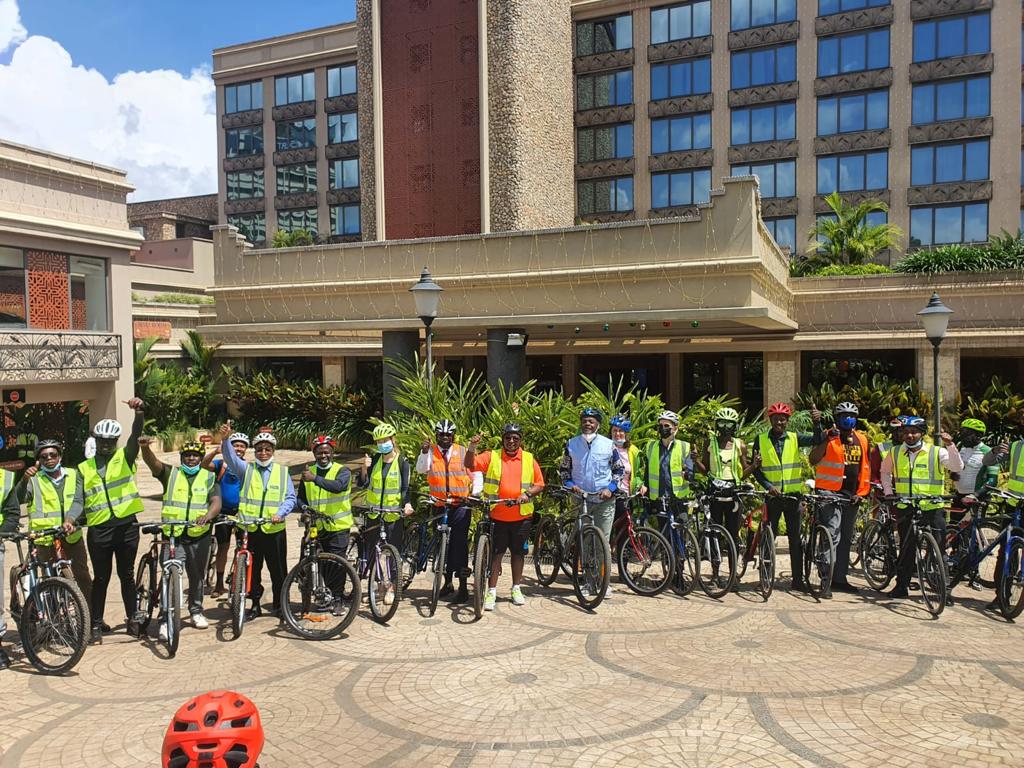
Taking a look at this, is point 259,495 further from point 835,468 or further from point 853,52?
point 853,52

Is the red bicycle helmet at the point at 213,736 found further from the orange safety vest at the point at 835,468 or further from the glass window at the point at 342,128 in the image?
the glass window at the point at 342,128

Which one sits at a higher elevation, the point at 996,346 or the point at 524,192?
the point at 524,192

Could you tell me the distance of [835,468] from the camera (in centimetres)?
920

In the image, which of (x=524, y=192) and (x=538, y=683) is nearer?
(x=538, y=683)

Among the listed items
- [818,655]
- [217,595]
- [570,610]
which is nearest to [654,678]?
[818,655]

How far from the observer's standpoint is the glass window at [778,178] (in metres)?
39.8

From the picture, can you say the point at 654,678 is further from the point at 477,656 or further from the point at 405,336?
the point at 405,336

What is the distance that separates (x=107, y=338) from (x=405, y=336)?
7494 mm

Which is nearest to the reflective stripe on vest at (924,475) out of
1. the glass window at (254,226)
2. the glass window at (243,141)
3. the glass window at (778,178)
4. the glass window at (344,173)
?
the glass window at (778,178)

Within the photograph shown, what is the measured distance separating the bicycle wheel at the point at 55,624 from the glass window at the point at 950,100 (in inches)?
1543

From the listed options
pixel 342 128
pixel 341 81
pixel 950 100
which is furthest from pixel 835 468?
pixel 341 81

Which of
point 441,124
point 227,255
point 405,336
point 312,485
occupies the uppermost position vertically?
point 441,124

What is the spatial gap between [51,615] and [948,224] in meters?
39.0

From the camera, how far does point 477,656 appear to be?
290 inches
